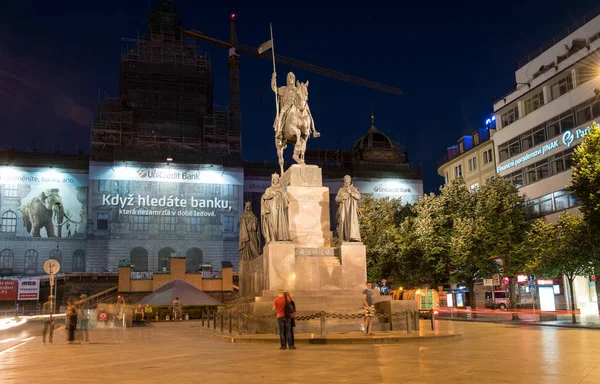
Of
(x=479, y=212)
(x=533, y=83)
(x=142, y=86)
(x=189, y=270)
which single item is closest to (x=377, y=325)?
(x=479, y=212)

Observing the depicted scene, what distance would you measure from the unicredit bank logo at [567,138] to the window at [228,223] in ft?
154

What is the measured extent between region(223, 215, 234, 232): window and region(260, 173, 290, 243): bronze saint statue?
60.6 m

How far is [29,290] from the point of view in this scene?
60719 mm

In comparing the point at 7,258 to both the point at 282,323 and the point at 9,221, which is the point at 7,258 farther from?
the point at 282,323

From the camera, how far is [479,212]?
43.3m

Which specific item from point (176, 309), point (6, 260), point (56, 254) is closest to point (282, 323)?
point (176, 309)

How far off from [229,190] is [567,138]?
155ft

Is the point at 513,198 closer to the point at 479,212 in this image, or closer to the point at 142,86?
the point at 479,212

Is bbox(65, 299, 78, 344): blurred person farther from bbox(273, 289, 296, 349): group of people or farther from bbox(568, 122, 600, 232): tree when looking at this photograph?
bbox(568, 122, 600, 232): tree

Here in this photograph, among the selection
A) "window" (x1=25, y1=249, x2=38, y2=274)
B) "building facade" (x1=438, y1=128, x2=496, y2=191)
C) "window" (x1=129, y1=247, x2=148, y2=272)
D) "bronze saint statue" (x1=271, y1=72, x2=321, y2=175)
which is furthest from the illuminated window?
"bronze saint statue" (x1=271, y1=72, x2=321, y2=175)

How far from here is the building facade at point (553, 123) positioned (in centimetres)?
4534

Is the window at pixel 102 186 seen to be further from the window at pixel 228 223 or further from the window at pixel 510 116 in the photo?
the window at pixel 510 116

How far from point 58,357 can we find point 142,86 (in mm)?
80006

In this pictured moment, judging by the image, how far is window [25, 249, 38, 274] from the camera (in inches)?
3072
